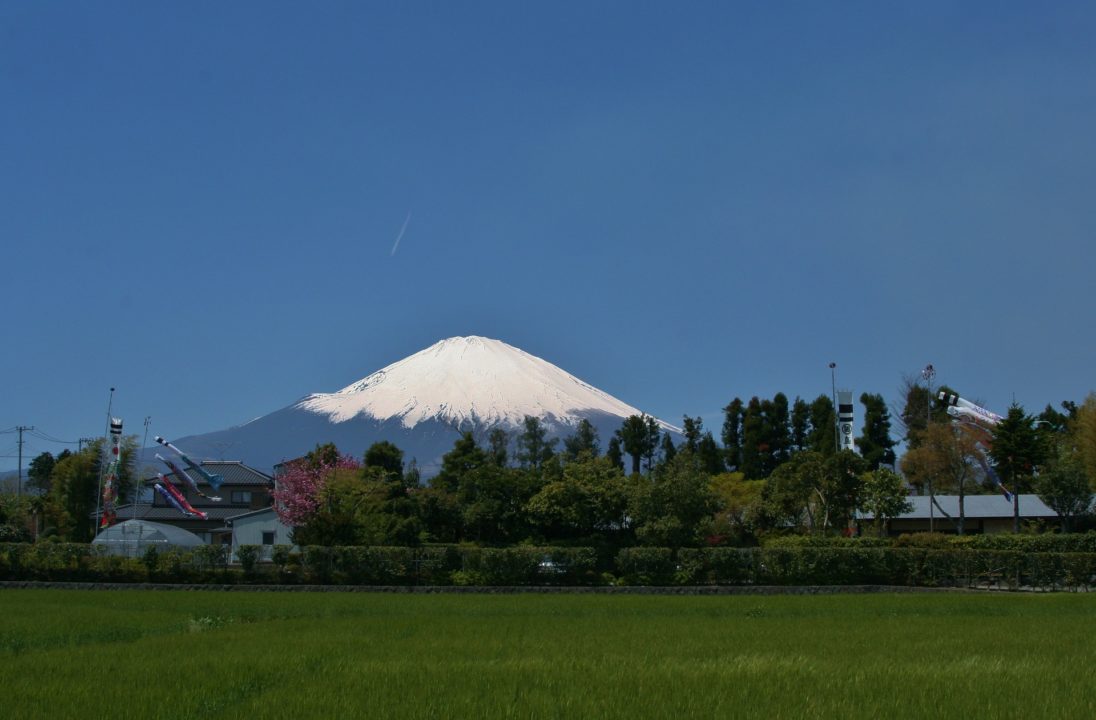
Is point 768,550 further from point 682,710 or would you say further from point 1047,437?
point 682,710

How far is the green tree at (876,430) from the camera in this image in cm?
7631

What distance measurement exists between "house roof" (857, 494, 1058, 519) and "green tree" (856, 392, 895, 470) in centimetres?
1104

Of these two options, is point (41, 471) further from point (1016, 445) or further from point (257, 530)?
point (1016, 445)

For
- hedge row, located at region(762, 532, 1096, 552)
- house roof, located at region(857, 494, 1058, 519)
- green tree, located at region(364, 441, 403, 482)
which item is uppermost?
green tree, located at region(364, 441, 403, 482)

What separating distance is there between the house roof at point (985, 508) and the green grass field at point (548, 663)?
35.5 metres

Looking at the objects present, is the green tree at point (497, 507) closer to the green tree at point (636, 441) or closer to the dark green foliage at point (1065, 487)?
the dark green foliage at point (1065, 487)

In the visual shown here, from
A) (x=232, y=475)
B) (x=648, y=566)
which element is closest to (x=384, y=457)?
(x=232, y=475)

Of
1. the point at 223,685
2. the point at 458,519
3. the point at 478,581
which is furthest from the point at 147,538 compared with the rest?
the point at 223,685

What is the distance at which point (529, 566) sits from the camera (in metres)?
39.8

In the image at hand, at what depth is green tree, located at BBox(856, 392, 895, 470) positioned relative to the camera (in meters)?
76.3

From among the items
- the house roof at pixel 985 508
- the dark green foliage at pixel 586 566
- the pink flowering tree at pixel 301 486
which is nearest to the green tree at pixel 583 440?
the pink flowering tree at pixel 301 486

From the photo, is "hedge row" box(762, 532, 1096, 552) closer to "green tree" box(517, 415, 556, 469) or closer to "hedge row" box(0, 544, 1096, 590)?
"hedge row" box(0, 544, 1096, 590)

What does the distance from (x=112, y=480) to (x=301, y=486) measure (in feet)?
53.3

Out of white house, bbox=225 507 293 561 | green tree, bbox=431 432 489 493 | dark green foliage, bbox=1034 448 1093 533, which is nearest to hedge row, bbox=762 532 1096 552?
dark green foliage, bbox=1034 448 1093 533
